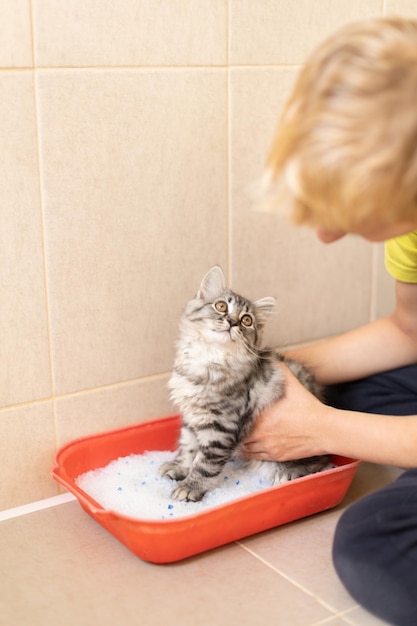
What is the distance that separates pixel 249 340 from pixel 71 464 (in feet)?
1.45

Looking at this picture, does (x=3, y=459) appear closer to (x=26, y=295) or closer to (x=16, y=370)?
(x=16, y=370)

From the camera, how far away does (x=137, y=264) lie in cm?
160

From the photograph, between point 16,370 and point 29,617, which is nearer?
point 29,617

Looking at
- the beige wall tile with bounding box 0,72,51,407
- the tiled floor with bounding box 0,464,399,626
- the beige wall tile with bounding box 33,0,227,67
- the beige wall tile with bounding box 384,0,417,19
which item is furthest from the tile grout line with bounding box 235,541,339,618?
the beige wall tile with bounding box 384,0,417,19

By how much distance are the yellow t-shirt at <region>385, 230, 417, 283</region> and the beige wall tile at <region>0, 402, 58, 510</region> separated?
29.2 inches

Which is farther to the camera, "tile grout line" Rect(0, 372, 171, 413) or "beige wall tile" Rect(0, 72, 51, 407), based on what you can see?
"tile grout line" Rect(0, 372, 171, 413)

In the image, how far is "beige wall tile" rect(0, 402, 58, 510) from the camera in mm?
1532

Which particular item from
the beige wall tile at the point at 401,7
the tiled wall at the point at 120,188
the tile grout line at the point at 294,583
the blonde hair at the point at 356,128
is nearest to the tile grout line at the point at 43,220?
the tiled wall at the point at 120,188

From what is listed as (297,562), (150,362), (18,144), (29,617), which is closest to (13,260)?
(18,144)

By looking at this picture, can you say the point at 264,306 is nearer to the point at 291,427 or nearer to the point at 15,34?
the point at 291,427

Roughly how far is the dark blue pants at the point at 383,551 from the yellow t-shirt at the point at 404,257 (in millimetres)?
420

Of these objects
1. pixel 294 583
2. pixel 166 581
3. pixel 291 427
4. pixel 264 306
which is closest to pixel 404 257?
pixel 264 306

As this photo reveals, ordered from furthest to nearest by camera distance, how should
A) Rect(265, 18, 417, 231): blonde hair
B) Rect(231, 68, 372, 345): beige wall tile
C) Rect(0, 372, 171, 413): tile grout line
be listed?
Rect(231, 68, 372, 345): beige wall tile < Rect(0, 372, 171, 413): tile grout line < Rect(265, 18, 417, 231): blonde hair

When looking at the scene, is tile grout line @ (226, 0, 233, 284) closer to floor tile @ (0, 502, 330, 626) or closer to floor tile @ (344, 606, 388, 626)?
floor tile @ (0, 502, 330, 626)
